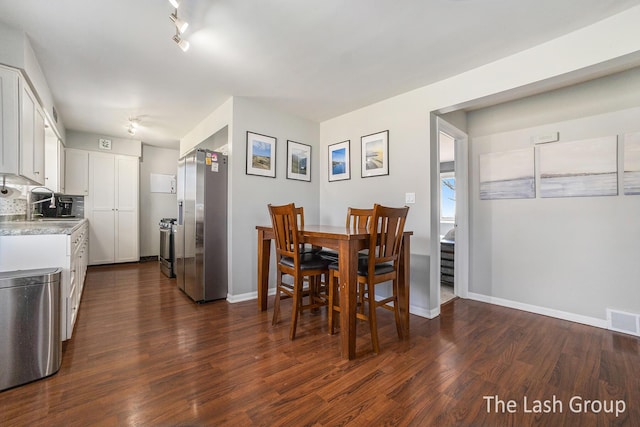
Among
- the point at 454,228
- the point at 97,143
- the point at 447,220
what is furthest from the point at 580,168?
the point at 97,143

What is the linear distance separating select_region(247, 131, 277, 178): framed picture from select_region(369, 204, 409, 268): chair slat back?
5.96 feet

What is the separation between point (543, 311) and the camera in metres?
2.83

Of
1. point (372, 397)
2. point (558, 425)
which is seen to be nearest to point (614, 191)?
point (558, 425)

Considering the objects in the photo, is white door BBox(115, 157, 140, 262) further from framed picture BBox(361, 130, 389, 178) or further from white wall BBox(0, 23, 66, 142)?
framed picture BBox(361, 130, 389, 178)

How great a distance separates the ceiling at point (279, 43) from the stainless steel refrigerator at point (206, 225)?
0.83 metres

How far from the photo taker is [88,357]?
1934 mm

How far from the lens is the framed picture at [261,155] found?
130 inches

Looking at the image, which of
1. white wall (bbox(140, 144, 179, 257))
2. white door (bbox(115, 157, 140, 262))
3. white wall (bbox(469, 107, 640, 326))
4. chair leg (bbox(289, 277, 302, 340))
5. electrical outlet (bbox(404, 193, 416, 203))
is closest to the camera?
chair leg (bbox(289, 277, 302, 340))

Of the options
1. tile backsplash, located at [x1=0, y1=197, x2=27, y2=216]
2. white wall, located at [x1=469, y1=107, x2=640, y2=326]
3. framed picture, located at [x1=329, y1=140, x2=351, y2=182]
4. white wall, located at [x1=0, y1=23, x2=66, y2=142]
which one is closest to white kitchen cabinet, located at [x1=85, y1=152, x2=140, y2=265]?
tile backsplash, located at [x1=0, y1=197, x2=27, y2=216]

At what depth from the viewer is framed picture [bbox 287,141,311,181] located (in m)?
3.71

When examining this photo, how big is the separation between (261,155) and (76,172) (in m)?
3.78

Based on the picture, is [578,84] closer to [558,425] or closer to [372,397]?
[558,425]

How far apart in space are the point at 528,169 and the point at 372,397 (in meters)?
2.86

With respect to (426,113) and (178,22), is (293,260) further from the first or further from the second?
(426,113)
